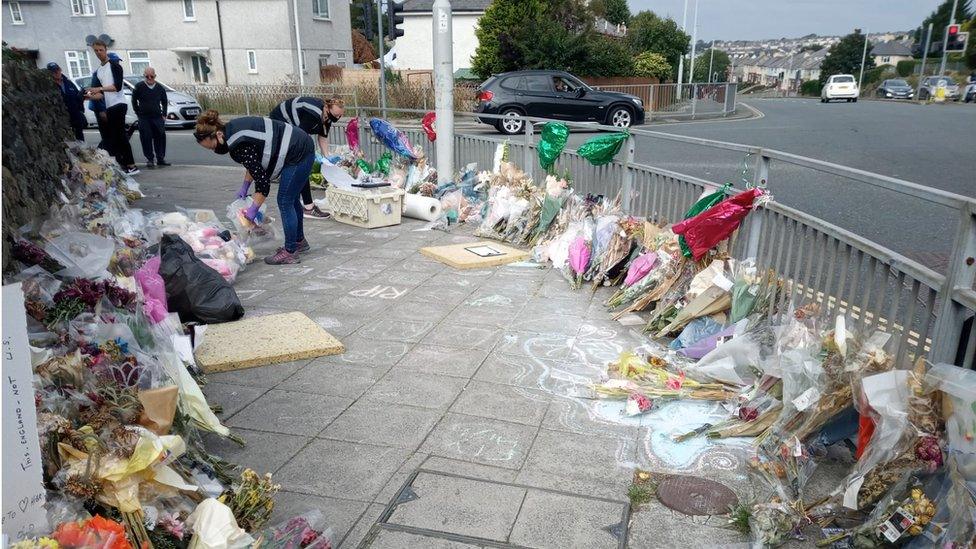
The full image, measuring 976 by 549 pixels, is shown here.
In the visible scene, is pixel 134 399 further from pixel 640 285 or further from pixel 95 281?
pixel 640 285

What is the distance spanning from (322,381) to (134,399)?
150 cm

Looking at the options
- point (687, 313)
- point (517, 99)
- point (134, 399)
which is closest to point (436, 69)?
point (687, 313)

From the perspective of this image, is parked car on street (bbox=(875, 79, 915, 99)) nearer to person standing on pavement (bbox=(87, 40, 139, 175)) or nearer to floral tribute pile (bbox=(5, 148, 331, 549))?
person standing on pavement (bbox=(87, 40, 139, 175))

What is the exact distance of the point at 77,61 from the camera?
1249 inches

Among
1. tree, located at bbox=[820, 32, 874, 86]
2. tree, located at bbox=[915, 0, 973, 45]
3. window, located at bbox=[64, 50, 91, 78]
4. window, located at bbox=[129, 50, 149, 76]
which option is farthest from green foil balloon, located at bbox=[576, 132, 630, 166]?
tree, located at bbox=[820, 32, 874, 86]

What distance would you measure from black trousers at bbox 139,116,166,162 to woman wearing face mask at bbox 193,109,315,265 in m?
6.61

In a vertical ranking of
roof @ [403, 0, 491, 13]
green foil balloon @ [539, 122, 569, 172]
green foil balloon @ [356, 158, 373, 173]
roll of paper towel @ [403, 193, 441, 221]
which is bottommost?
roll of paper towel @ [403, 193, 441, 221]

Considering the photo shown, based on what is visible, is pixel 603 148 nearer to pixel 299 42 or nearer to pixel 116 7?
pixel 299 42

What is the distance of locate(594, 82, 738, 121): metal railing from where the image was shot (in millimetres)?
27547

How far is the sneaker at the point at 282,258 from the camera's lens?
6844 millimetres

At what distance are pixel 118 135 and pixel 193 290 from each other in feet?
27.0

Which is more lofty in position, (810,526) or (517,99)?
(517,99)

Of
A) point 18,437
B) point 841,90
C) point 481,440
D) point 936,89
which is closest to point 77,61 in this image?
point 481,440

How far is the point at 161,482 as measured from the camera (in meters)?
2.50
